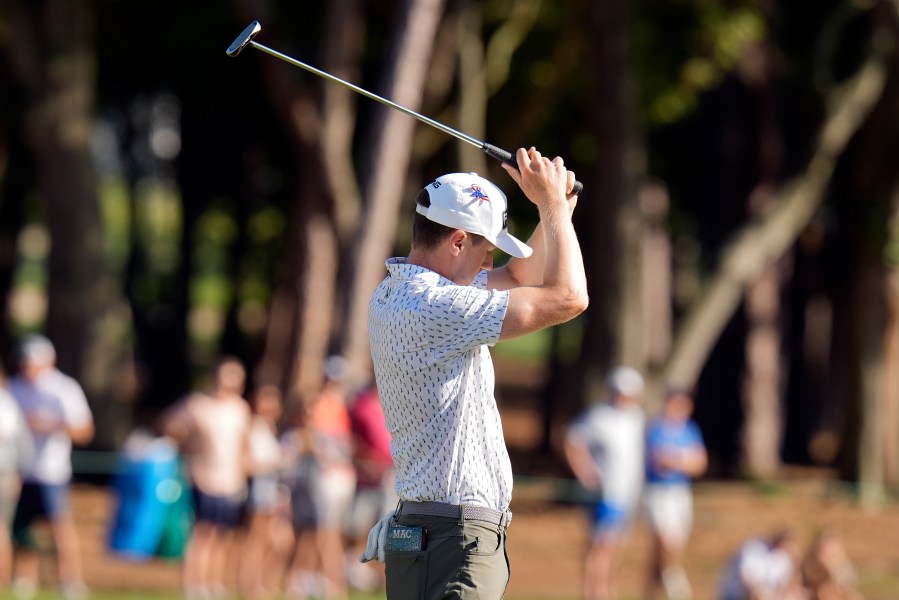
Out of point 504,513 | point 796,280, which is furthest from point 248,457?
point 796,280

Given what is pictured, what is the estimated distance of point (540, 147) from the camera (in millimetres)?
22438

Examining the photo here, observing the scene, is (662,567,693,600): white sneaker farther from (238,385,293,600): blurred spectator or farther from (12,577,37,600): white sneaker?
(12,577,37,600): white sneaker

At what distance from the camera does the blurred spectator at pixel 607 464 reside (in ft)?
43.2

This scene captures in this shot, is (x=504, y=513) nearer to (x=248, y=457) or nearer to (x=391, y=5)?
(x=248, y=457)

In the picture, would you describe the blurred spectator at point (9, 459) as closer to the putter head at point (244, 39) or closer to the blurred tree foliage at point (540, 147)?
the blurred tree foliage at point (540, 147)

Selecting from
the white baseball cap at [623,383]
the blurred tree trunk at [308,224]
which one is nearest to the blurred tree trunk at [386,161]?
the blurred tree trunk at [308,224]

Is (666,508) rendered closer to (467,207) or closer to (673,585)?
(673,585)

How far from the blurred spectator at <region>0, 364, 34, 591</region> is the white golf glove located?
8.07m

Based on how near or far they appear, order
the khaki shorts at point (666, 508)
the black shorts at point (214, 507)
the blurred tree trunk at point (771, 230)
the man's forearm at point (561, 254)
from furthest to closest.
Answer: the blurred tree trunk at point (771, 230), the khaki shorts at point (666, 508), the black shorts at point (214, 507), the man's forearm at point (561, 254)

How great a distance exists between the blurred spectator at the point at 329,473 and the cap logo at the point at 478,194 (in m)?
8.60

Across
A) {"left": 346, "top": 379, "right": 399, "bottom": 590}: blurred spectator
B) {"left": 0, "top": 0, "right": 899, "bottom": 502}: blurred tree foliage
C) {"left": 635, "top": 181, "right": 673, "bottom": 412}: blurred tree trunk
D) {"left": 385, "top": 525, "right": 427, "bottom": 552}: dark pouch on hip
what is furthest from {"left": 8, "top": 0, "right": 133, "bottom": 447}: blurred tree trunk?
{"left": 385, "top": 525, "right": 427, "bottom": 552}: dark pouch on hip

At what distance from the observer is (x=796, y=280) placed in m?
29.2

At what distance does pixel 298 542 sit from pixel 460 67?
7258 millimetres

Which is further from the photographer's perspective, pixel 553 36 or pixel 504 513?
pixel 553 36
